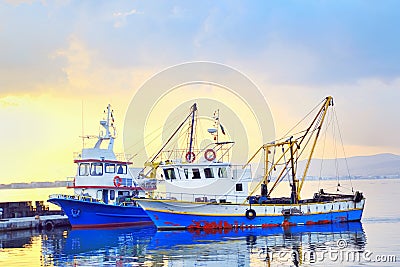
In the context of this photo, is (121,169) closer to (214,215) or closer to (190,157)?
(190,157)

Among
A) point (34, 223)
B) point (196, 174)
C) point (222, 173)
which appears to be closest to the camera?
point (196, 174)

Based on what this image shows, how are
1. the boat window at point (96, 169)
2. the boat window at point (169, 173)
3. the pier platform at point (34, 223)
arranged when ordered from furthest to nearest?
the boat window at point (96, 169) → the pier platform at point (34, 223) → the boat window at point (169, 173)

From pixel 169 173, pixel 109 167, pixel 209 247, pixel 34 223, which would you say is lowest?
pixel 209 247

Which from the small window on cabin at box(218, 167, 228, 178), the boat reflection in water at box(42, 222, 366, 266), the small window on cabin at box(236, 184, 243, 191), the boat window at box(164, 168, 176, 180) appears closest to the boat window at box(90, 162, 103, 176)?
the boat reflection in water at box(42, 222, 366, 266)

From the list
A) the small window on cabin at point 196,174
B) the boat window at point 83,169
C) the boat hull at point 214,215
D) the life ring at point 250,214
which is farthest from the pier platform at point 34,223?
the life ring at point 250,214

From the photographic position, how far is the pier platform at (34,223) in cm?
4294

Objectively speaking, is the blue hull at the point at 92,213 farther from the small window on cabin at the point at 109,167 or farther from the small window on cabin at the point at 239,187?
the small window on cabin at the point at 239,187

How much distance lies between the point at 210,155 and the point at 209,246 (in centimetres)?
1128

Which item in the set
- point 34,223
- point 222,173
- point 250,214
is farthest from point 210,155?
point 34,223

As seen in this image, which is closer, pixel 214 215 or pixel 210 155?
pixel 214 215

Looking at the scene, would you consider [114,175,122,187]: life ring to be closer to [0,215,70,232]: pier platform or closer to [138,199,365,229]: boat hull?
[0,215,70,232]: pier platform

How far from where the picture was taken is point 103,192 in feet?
150

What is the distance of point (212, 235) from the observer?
3669cm

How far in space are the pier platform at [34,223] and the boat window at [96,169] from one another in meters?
4.55
